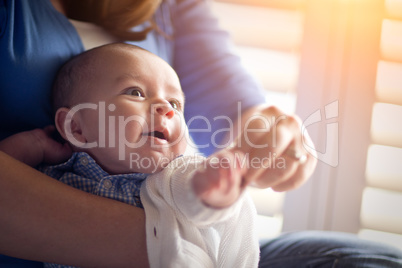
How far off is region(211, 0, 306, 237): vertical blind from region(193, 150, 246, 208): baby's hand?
749mm

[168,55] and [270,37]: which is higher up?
[270,37]

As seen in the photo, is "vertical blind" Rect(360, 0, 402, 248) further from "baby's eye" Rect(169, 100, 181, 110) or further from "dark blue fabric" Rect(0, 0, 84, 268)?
"dark blue fabric" Rect(0, 0, 84, 268)

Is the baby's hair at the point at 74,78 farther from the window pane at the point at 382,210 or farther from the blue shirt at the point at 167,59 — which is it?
the window pane at the point at 382,210

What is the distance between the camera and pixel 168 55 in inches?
39.6

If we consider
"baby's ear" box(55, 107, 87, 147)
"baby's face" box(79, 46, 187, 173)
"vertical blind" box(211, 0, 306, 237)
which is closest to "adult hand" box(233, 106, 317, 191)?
"baby's face" box(79, 46, 187, 173)

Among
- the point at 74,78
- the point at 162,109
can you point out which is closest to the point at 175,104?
the point at 162,109

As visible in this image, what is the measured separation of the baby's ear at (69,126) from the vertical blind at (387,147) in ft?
2.71

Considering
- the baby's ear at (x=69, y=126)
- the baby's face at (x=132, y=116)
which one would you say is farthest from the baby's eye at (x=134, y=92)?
the baby's ear at (x=69, y=126)

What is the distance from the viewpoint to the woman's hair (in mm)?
853

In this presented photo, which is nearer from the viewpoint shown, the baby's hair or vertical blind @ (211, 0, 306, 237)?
the baby's hair

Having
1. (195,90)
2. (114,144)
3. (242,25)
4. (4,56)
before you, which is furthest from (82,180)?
(242,25)

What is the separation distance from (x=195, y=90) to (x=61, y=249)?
1.75 ft

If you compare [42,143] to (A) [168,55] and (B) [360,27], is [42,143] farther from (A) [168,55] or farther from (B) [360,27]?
(B) [360,27]

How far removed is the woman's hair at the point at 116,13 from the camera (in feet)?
2.80
